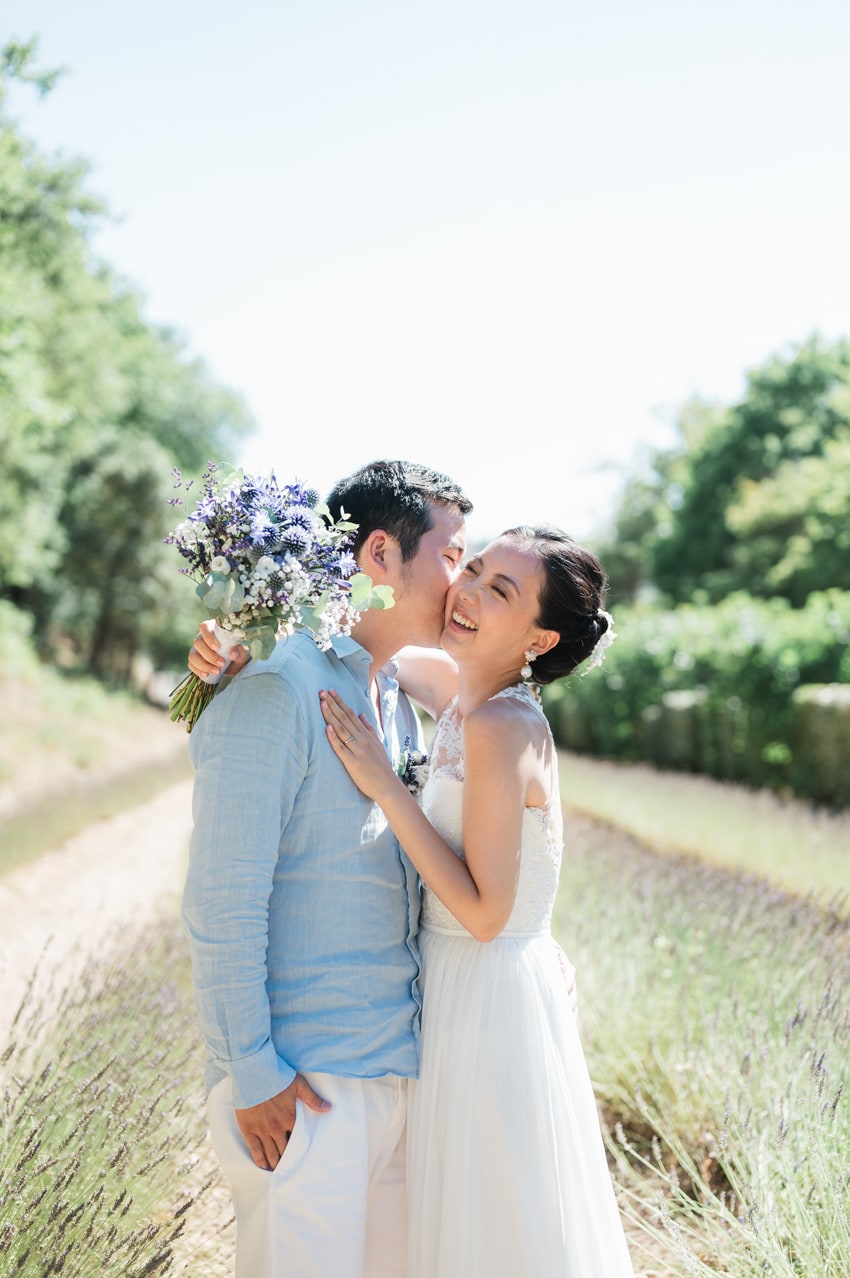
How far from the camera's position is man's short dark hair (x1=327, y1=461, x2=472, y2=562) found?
2857 millimetres

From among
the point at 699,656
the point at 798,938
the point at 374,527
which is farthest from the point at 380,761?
the point at 699,656

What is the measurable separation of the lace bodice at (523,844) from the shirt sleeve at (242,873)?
0.51m

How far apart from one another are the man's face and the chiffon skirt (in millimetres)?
834

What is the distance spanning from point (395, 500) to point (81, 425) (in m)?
26.1

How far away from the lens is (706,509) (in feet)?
126

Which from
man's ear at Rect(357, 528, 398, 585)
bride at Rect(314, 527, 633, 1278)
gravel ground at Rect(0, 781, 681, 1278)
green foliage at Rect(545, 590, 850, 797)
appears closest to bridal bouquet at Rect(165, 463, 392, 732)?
bride at Rect(314, 527, 633, 1278)

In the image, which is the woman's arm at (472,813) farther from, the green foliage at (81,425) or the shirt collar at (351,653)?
the green foliage at (81,425)

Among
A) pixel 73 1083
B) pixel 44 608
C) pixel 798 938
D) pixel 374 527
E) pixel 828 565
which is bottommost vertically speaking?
pixel 44 608

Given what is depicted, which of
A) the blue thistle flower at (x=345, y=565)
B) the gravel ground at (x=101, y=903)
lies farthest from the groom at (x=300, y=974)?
the gravel ground at (x=101, y=903)

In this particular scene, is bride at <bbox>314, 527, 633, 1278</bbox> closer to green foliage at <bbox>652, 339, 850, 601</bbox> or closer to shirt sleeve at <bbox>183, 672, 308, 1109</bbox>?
shirt sleeve at <bbox>183, 672, 308, 1109</bbox>

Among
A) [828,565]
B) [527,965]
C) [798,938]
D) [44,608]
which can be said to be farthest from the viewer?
[44,608]

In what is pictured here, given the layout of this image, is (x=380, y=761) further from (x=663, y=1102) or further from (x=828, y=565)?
(x=828, y=565)

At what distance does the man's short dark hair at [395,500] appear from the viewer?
286 cm

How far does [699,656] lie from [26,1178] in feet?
49.5
